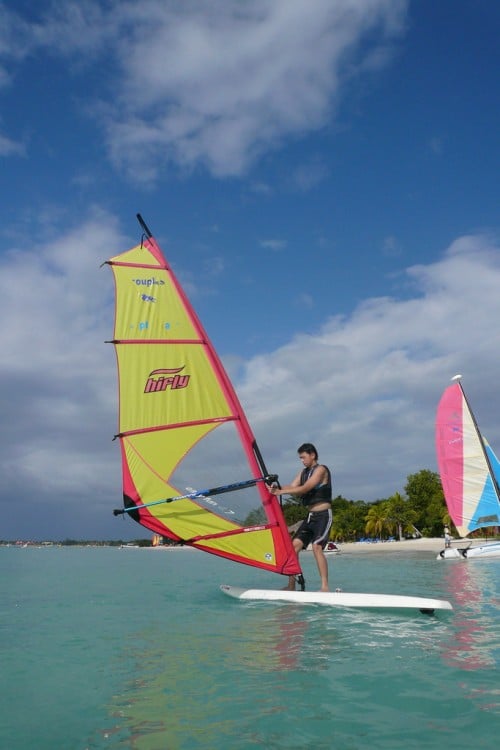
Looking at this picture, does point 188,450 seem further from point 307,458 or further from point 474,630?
point 474,630

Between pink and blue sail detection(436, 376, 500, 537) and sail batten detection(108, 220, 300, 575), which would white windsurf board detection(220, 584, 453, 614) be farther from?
pink and blue sail detection(436, 376, 500, 537)

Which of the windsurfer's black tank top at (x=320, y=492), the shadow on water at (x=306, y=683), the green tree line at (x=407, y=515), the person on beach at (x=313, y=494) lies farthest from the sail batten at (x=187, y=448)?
the green tree line at (x=407, y=515)

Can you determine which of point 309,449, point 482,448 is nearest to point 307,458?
point 309,449

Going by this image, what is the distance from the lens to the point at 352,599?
307 inches

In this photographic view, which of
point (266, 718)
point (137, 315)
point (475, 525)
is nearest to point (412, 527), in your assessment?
point (475, 525)

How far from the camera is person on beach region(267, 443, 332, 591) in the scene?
850 centimetres

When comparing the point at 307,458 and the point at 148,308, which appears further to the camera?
the point at 148,308

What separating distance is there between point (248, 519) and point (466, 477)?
2021 cm

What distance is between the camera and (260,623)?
693cm

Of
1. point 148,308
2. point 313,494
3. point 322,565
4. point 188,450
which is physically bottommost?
point 322,565

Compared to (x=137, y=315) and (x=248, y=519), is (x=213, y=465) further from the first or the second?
(x=137, y=315)

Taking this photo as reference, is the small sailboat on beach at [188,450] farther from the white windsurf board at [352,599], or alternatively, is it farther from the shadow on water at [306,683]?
the shadow on water at [306,683]

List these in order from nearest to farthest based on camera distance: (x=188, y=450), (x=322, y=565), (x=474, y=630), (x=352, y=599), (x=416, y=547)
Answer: (x=474, y=630), (x=352, y=599), (x=322, y=565), (x=188, y=450), (x=416, y=547)

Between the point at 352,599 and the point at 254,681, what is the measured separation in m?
3.76
